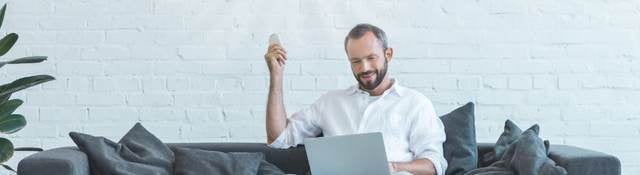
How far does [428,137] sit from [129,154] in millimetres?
1082

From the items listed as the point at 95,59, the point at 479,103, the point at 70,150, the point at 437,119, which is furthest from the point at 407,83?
the point at 70,150

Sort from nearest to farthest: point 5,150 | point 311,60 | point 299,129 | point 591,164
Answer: point 591,164, point 5,150, point 299,129, point 311,60

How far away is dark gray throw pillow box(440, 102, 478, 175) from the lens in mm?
3588

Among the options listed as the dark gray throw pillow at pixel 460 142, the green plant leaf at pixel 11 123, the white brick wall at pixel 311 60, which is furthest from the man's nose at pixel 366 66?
the green plant leaf at pixel 11 123

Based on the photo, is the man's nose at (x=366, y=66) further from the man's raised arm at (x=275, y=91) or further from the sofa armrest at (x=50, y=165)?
A: the sofa armrest at (x=50, y=165)

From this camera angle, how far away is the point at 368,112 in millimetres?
3721

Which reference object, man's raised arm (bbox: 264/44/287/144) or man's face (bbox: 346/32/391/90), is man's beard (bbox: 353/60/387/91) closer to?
man's face (bbox: 346/32/391/90)

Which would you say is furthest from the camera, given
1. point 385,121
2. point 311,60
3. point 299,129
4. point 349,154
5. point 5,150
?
point 311,60

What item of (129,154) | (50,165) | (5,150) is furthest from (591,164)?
(5,150)

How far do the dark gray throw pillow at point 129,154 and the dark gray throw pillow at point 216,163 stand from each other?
6cm

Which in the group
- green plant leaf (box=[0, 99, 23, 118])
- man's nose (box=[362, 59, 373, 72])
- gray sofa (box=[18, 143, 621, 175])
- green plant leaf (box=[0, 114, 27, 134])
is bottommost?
gray sofa (box=[18, 143, 621, 175])

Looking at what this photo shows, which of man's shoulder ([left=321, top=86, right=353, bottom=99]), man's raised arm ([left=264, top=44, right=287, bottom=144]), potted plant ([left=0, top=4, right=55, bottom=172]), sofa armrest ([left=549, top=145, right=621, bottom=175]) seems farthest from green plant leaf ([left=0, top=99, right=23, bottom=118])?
sofa armrest ([left=549, top=145, right=621, bottom=175])

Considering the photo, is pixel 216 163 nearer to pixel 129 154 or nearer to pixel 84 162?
pixel 129 154

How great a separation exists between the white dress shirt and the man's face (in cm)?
10
